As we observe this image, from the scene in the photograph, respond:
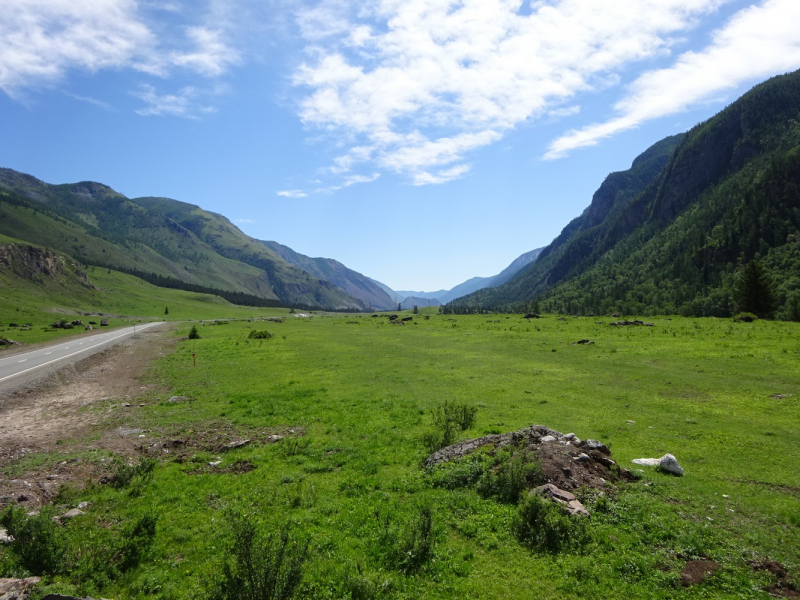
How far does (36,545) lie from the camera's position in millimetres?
9094

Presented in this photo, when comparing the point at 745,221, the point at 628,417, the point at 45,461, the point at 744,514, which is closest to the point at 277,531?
the point at 45,461

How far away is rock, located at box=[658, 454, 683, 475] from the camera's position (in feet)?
46.8

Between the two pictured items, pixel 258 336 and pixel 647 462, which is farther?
pixel 258 336

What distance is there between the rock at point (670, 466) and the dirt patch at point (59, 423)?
21954 millimetres

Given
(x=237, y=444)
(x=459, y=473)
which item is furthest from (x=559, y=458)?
(x=237, y=444)

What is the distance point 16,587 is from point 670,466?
19.4 meters

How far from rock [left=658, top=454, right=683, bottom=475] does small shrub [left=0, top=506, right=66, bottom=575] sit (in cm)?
1915

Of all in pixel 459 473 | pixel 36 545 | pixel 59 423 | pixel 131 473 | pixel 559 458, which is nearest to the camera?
pixel 36 545

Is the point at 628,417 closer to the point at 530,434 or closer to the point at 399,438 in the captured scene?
the point at 530,434

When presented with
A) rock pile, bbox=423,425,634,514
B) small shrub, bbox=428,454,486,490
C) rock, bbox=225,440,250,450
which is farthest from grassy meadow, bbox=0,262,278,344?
rock pile, bbox=423,425,634,514

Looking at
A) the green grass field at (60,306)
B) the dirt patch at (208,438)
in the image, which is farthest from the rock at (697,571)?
the green grass field at (60,306)

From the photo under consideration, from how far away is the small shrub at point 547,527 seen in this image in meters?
10.3

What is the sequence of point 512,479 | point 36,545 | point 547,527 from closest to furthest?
point 36,545, point 547,527, point 512,479

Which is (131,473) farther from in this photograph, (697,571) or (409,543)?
(697,571)
